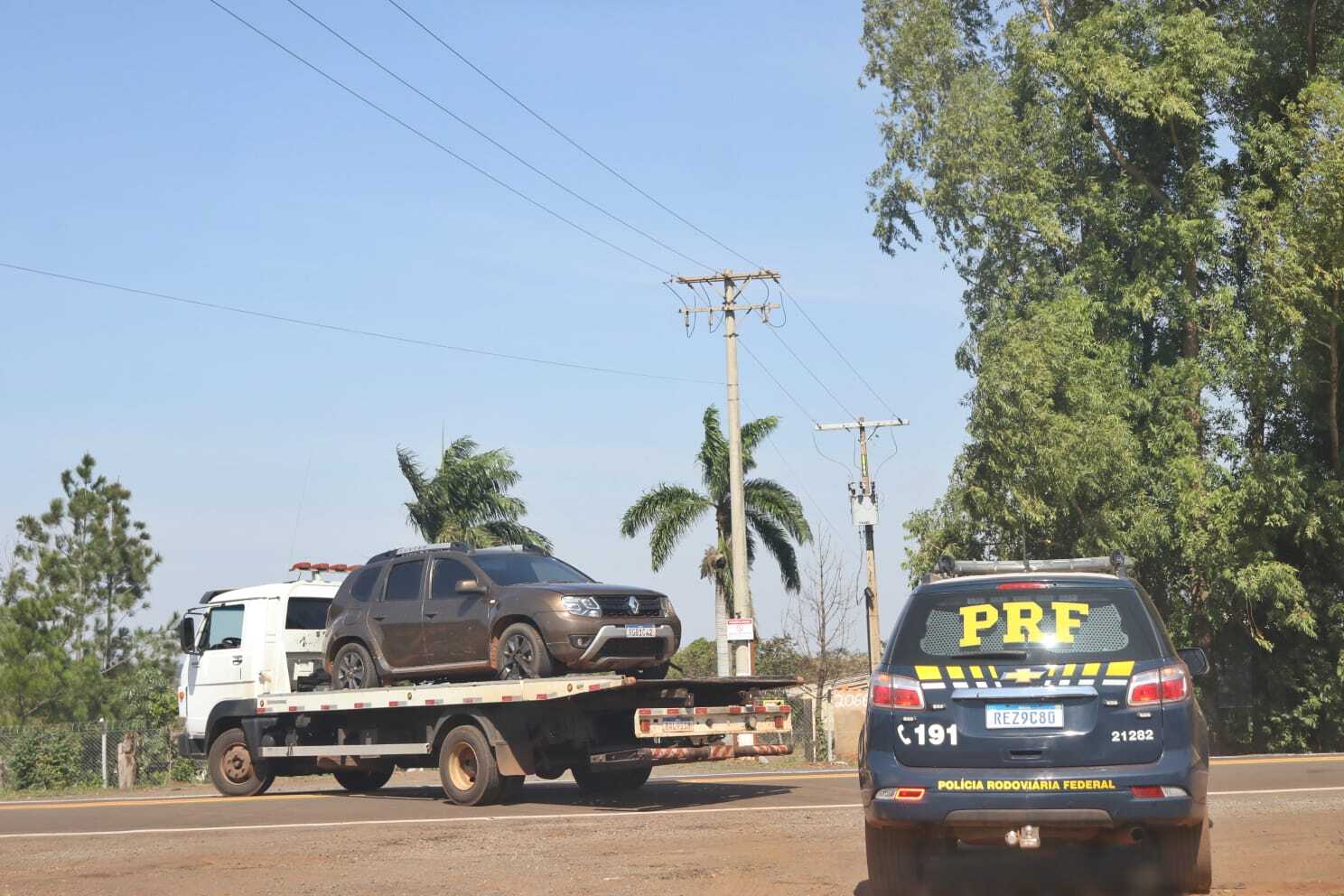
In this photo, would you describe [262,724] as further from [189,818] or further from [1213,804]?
[1213,804]

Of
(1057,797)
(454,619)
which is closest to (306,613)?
(454,619)

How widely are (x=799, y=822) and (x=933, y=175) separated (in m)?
28.9

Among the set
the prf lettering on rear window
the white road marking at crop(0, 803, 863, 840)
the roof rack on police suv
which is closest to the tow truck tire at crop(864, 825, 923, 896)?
the prf lettering on rear window

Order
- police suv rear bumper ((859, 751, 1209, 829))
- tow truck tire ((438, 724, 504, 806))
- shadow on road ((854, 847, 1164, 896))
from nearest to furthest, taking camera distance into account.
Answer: police suv rear bumper ((859, 751, 1209, 829)) → shadow on road ((854, 847, 1164, 896)) → tow truck tire ((438, 724, 504, 806))

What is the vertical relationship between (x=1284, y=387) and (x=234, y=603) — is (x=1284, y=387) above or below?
above

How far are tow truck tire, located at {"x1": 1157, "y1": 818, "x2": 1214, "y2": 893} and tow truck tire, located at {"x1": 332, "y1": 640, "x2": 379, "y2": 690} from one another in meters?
10.3

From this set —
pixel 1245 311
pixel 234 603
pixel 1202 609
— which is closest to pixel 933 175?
pixel 1245 311

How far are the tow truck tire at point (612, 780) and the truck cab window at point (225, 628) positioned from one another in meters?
4.72

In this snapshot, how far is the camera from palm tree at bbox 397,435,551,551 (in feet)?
143

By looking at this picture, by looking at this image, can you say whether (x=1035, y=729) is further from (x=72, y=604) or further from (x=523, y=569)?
(x=72, y=604)

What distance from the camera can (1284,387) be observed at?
108 feet

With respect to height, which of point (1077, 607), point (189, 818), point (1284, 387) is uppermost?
point (1284, 387)

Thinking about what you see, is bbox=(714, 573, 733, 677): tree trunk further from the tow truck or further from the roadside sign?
the tow truck

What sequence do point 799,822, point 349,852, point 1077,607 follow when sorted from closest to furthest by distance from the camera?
1. point 1077,607
2. point 349,852
3. point 799,822
